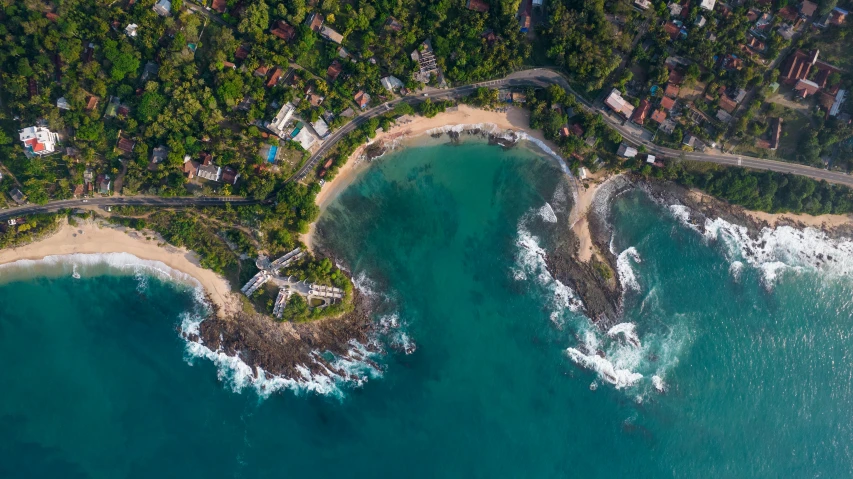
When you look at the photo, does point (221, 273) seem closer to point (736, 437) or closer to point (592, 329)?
point (592, 329)

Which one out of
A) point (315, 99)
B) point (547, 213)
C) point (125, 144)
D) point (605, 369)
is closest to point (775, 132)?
point (547, 213)

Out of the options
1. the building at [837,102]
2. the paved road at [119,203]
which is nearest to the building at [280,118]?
the paved road at [119,203]

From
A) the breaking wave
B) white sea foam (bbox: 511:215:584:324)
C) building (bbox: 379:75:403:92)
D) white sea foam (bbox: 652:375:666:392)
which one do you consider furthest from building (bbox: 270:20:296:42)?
white sea foam (bbox: 652:375:666:392)

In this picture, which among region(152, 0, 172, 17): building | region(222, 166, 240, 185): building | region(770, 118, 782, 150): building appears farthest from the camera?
region(770, 118, 782, 150): building

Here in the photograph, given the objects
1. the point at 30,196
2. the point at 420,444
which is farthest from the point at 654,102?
the point at 30,196

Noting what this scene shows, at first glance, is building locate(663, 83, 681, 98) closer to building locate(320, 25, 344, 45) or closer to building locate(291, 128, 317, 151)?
building locate(320, 25, 344, 45)

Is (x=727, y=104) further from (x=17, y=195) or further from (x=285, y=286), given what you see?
(x=17, y=195)
